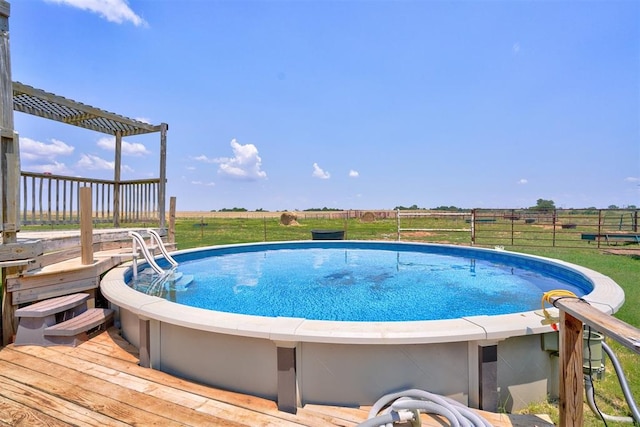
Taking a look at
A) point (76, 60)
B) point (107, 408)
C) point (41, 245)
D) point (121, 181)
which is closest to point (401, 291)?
point (107, 408)

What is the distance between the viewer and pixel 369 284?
16.9 feet

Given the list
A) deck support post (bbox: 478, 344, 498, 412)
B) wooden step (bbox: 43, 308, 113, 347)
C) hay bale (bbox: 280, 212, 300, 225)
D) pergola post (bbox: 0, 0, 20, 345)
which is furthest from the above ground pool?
hay bale (bbox: 280, 212, 300, 225)

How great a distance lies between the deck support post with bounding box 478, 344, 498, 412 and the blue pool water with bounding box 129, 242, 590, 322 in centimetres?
154

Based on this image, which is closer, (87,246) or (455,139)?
(87,246)

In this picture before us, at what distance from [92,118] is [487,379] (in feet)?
22.6

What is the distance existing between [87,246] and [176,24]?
6.17m

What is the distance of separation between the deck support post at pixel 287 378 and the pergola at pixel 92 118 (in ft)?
15.9

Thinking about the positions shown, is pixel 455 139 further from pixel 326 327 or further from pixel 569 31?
pixel 326 327

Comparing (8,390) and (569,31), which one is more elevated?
(569,31)

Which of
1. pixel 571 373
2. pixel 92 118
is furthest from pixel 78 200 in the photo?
pixel 571 373

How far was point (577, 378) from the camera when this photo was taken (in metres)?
1.44

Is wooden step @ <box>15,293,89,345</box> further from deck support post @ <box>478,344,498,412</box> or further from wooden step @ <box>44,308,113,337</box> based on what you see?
deck support post @ <box>478,344,498,412</box>

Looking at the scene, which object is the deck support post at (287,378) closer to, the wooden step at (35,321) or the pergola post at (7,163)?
the wooden step at (35,321)

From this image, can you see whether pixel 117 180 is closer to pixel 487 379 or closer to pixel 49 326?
pixel 49 326
